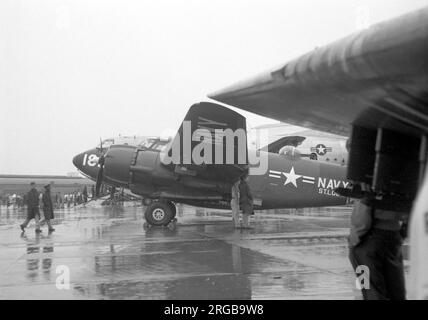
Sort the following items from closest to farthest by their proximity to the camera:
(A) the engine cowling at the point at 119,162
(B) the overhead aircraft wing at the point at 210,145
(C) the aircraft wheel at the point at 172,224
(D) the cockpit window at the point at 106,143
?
(B) the overhead aircraft wing at the point at 210,145 < (C) the aircraft wheel at the point at 172,224 < (A) the engine cowling at the point at 119,162 < (D) the cockpit window at the point at 106,143

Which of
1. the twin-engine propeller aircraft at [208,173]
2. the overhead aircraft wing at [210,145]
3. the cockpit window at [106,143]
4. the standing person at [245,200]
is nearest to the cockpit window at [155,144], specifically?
the twin-engine propeller aircraft at [208,173]

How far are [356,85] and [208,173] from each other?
39.4ft

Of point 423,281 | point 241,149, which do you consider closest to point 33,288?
point 423,281

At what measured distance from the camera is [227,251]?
8844 mm

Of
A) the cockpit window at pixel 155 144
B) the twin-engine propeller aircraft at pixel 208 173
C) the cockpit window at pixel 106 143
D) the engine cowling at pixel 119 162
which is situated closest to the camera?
the twin-engine propeller aircraft at pixel 208 173

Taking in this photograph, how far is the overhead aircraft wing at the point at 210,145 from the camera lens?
12422 millimetres

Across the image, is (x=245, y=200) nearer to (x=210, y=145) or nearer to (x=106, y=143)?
(x=210, y=145)

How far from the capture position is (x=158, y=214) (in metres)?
14.3

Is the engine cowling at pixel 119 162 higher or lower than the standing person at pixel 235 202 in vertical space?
higher

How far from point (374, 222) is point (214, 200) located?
11.5 metres

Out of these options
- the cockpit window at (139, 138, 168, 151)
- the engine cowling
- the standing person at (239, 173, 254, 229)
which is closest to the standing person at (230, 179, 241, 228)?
the standing person at (239, 173, 254, 229)

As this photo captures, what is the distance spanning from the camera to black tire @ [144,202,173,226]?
14.2 meters

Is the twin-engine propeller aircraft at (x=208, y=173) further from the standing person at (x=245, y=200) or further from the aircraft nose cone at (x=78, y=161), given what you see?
the aircraft nose cone at (x=78, y=161)
